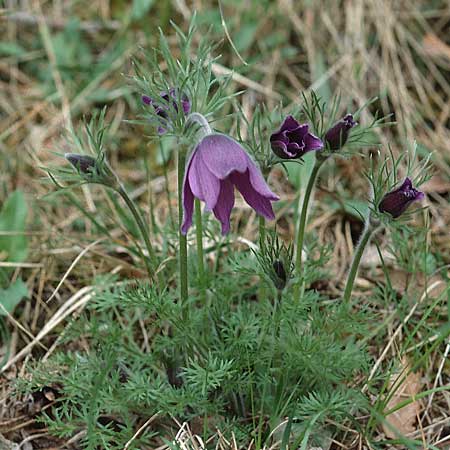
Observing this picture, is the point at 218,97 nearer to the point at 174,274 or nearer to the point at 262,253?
the point at 262,253

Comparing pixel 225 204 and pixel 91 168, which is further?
pixel 91 168

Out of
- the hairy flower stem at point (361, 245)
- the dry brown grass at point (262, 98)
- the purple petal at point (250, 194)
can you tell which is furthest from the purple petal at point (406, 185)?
the dry brown grass at point (262, 98)

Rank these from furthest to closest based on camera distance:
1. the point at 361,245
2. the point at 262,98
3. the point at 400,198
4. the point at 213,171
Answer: the point at 262,98 → the point at 361,245 → the point at 400,198 → the point at 213,171

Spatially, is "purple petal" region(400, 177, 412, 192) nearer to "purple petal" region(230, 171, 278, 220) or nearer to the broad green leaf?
"purple petal" region(230, 171, 278, 220)

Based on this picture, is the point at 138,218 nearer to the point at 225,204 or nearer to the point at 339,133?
the point at 225,204

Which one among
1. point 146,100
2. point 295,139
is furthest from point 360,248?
point 146,100

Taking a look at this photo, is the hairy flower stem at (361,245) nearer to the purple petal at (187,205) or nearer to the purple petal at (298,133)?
the purple petal at (298,133)
